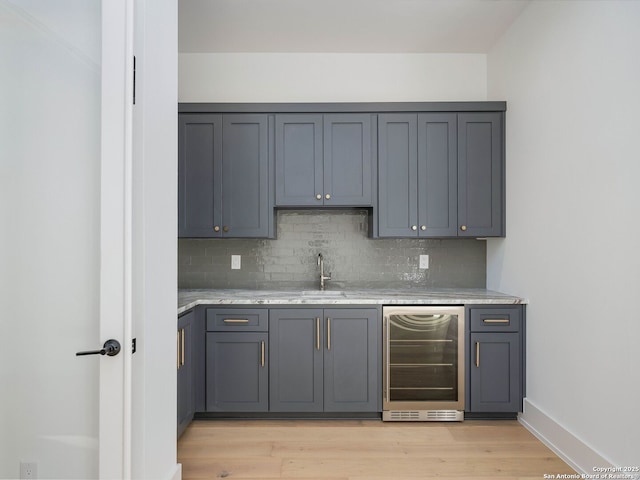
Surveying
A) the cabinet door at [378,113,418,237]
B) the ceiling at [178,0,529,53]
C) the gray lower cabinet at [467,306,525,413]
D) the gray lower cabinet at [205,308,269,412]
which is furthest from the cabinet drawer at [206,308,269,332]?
the ceiling at [178,0,529,53]

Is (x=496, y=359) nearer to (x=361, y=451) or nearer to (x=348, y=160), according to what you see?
(x=361, y=451)

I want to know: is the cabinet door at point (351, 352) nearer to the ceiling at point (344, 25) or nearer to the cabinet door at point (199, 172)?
the cabinet door at point (199, 172)

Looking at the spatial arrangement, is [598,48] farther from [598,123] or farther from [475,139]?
[475,139]

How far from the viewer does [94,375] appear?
146cm

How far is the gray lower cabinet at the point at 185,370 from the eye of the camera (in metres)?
2.47

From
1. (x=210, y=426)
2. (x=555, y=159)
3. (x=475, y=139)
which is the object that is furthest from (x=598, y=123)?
(x=210, y=426)

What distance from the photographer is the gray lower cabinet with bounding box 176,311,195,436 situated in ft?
8.09

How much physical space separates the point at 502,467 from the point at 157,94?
2715 millimetres

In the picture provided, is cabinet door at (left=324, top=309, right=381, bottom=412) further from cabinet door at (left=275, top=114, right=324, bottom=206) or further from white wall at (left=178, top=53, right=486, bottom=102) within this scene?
white wall at (left=178, top=53, right=486, bottom=102)

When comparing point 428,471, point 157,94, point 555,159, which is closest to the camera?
point 157,94

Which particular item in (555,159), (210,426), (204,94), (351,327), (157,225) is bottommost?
(210,426)

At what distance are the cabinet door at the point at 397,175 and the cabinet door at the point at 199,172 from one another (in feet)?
4.33

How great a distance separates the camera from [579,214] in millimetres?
2209

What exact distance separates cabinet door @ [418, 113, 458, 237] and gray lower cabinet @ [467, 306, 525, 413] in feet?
2.33
